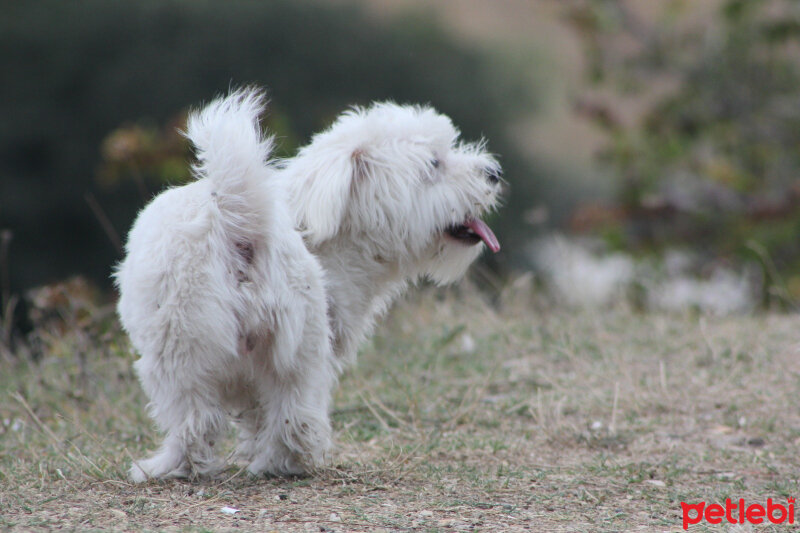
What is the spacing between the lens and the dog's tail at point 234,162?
3203mm

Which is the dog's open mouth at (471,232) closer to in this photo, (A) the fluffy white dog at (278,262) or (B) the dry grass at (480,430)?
(A) the fluffy white dog at (278,262)

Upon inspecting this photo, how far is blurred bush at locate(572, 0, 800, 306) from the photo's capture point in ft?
31.0

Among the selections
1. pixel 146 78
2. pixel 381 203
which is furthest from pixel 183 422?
pixel 146 78

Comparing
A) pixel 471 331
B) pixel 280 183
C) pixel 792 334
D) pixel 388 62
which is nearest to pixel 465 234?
pixel 280 183

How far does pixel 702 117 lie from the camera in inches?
401

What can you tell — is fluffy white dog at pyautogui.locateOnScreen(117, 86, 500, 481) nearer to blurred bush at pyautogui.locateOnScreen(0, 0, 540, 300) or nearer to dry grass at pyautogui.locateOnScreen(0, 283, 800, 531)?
dry grass at pyautogui.locateOnScreen(0, 283, 800, 531)

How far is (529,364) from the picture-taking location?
5742 millimetres

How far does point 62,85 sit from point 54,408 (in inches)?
291

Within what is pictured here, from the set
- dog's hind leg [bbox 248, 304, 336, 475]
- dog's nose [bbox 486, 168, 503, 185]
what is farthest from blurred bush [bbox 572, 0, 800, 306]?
dog's hind leg [bbox 248, 304, 336, 475]

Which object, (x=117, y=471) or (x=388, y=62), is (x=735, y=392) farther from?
(x=388, y=62)

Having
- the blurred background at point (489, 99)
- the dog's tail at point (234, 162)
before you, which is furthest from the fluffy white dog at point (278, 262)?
the blurred background at point (489, 99)

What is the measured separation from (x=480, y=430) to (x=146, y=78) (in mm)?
8027

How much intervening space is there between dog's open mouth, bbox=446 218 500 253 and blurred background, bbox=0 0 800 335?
494cm

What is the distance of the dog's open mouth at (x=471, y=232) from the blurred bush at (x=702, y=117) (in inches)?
215
